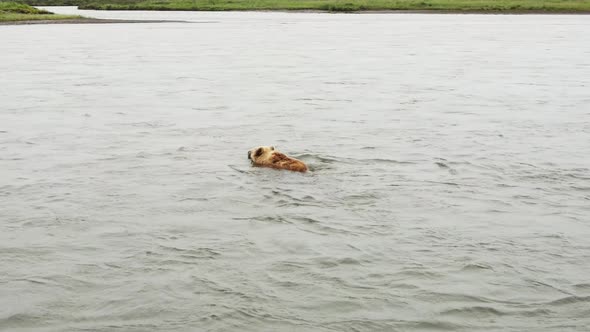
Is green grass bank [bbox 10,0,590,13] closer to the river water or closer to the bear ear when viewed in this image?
the river water

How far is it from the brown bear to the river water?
0.21 metres

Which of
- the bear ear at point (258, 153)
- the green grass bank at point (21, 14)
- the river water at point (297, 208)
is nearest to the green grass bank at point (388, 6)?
the green grass bank at point (21, 14)

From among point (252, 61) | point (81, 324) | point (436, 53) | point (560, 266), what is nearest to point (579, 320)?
point (560, 266)

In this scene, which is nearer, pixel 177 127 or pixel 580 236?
pixel 580 236

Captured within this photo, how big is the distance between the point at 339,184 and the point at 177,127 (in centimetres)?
722

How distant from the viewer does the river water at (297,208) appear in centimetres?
857

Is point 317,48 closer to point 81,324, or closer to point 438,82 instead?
point 438,82

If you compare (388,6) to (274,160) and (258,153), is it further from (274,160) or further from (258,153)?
(274,160)

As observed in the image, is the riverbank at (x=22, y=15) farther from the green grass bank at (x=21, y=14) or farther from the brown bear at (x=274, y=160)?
the brown bear at (x=274, y=160)

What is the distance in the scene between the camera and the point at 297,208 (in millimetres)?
12070

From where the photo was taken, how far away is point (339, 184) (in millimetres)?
13555

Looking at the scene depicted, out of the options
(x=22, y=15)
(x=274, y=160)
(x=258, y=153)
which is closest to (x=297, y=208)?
(x=274, y=160)

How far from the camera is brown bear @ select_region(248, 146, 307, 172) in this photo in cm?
1414

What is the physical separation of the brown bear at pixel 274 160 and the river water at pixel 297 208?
21 centimetres
